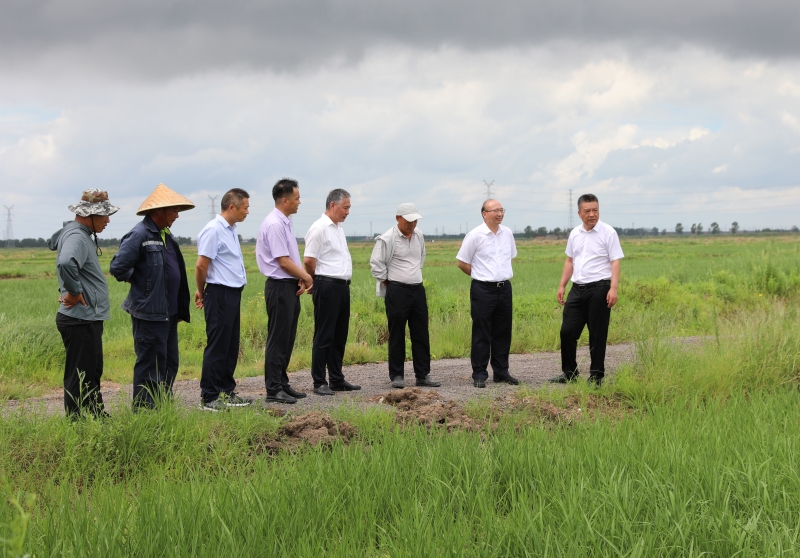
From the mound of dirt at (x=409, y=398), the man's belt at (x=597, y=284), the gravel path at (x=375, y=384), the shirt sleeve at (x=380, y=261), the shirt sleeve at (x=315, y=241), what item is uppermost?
the shirt sleeve at (x=315, y=241)

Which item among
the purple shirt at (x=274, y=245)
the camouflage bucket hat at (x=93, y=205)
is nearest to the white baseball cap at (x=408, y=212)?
the purple shirt at (x=274, y=245)

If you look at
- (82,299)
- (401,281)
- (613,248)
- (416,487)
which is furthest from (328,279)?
(416,487)

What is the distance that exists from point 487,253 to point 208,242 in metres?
3.31

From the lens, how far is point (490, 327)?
8133mm

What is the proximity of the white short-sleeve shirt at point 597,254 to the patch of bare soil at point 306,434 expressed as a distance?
12.0ft

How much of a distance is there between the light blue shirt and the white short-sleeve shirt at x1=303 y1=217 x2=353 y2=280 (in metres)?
0.91

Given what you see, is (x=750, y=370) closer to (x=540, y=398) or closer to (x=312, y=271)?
(x=540, y=398)

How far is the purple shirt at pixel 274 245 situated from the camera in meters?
6.96

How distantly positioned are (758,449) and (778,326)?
13.7 ft

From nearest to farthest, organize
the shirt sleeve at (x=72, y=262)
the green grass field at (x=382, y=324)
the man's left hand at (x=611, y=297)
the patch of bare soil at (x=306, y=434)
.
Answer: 1. the patch of bare soil at (x=306, y=434)
2. the shirt sleeve at (x=72, y=262)
3. the man's left hand at (x=611, y=297)
4. the green grass field at (x=382, y=324)

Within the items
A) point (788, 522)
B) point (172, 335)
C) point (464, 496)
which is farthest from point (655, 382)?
point (172, 335)

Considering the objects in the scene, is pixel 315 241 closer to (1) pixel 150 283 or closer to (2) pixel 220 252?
(2) pixel 220 252

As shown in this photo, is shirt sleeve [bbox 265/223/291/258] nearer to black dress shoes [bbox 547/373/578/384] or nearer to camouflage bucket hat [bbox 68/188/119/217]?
camouflage bucket hat [bbox 68/188/119/217]

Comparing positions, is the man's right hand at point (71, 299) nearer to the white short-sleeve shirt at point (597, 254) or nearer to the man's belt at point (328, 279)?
the man's belt at point (328, 279)
